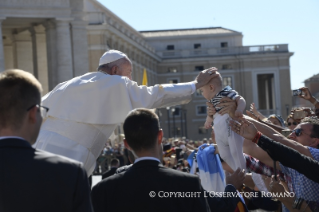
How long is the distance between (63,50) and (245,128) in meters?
35.7

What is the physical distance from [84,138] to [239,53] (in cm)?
8398

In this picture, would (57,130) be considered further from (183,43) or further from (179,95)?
(183,43)

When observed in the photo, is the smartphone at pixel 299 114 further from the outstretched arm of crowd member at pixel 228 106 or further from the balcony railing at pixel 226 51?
the balcony railing at pixel 226 51

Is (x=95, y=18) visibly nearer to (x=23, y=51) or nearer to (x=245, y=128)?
(x=23, y=51)

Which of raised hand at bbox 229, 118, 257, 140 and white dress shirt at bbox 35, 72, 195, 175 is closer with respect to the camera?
raised hand at bbox 229, 118, 257, 140

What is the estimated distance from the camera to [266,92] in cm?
9688

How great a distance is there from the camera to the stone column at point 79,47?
1629 inches

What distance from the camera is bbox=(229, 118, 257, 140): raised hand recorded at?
4.96m

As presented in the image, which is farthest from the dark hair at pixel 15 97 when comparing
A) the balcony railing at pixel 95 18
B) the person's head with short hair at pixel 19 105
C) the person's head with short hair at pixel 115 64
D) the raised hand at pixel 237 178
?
the balcony railing at pixel 95 18

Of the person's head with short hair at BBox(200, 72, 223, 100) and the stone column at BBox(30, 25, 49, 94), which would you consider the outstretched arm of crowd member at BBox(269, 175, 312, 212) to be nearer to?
the person's head with short hair at BBox(200, 72, 223, 100)

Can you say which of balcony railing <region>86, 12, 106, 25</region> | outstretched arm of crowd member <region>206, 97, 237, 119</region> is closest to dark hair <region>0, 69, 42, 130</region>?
outstretched arm of crowd member <region>206, 97, 237, 119</region>

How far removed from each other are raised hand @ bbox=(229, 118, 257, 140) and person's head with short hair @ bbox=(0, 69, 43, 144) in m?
2.21

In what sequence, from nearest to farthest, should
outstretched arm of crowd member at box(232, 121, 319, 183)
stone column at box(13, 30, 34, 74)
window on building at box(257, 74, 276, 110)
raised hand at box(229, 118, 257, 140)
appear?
outstretched arm of crowd member at box(232, 121, 319, 183), raised hand at box(229, 118, 257, 140), stone column at box(13, 30, 34, 74), window on building at box(257, 74, 276, 110)

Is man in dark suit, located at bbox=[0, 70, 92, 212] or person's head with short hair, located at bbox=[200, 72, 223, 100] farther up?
person's head with short hair, located at bbox=[200, 72, 223, 100]
